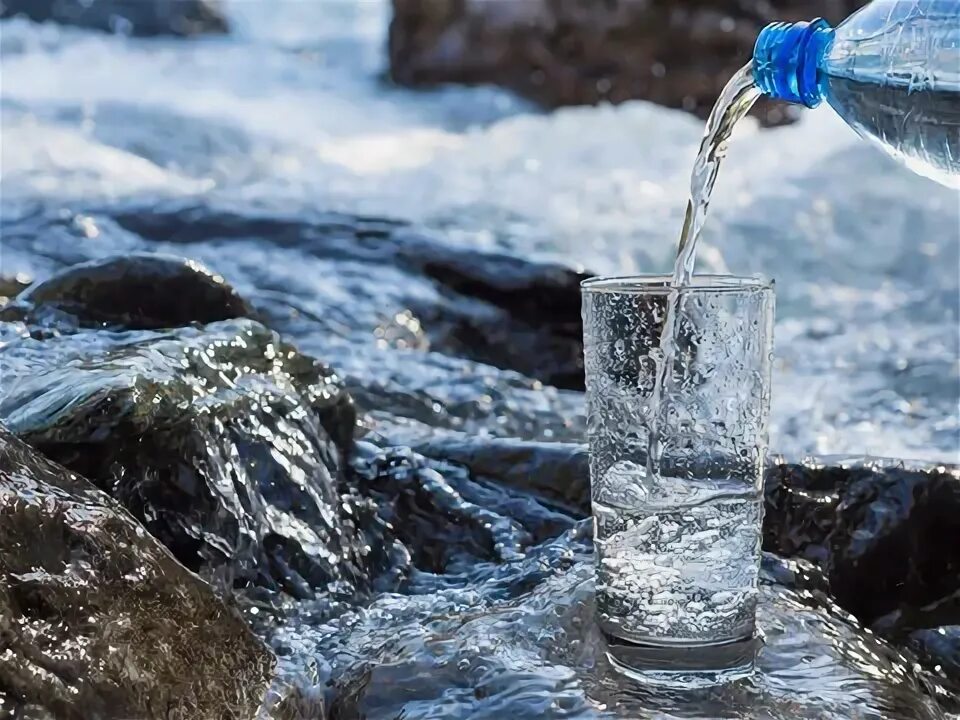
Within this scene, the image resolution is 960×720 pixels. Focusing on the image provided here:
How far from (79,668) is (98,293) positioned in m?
1.53

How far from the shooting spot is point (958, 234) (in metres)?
7.46

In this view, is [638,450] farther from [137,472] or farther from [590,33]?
[590,33]

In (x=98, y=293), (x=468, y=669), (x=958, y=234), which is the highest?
(x=98, y=293)

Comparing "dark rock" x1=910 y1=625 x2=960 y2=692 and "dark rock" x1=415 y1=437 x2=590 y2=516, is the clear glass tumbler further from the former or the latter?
"dark rock" x1=415 y1=437 x2=590 y2=516

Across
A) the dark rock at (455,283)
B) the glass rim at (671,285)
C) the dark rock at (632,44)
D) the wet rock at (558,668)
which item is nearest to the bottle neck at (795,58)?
the glass rim at (671,285)

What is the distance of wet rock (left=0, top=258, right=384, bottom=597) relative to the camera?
195cm

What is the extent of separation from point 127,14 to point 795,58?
17.1 metres

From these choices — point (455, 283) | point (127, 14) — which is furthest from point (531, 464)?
point (127, 14)

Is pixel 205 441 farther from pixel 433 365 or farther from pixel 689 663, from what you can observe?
pixel 433 365

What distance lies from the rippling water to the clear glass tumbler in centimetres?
7

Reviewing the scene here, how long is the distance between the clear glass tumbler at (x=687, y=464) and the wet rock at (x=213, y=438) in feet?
2.35

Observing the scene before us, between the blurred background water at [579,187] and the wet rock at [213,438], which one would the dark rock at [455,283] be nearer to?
the blurred background water at [579,187]

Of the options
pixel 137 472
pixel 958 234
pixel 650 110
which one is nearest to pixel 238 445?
pixel 137 472

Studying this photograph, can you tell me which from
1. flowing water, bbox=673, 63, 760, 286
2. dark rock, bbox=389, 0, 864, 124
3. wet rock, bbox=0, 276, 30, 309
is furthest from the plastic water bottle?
dark rock, bbox=389, 0, 864, 124
